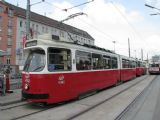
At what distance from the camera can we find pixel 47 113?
981 cm

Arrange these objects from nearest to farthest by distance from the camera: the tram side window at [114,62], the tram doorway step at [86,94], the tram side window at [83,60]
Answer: the tram side window at [83,60] < the tram doorway step at [86,94] < the tram side window at [114,62]

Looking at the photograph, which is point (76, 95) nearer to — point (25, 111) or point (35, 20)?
point (25, 111)

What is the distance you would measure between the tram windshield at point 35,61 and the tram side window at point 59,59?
30 centimetres

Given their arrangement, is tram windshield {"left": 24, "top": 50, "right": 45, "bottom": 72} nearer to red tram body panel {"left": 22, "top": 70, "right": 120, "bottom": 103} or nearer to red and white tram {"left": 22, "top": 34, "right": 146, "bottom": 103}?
red and white tram {"left": 22, "top": 34, "right": 146, "bottom": 103}

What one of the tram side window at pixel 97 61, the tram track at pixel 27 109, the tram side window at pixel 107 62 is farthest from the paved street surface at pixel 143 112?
the tram side window at pixel 107 62

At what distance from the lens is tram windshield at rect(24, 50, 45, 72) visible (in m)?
10.8

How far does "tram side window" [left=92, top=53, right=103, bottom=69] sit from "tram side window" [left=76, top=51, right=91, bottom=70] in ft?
2.65

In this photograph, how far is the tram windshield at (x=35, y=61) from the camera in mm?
10758

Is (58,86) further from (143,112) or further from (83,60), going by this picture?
(143,112)

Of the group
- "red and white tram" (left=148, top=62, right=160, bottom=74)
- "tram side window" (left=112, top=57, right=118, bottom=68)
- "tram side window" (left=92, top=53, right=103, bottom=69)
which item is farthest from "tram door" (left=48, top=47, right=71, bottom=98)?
"red and white tram" (left=148, top=62, right=160, bottom=74)

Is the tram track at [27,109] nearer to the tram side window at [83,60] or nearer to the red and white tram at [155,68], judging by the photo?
the tram side window at [83,60]

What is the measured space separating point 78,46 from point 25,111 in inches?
173

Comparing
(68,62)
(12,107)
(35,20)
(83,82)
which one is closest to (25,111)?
(12,107)

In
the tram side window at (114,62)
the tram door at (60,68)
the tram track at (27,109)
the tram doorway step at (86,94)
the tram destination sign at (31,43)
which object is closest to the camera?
the tram track at (27,109)
